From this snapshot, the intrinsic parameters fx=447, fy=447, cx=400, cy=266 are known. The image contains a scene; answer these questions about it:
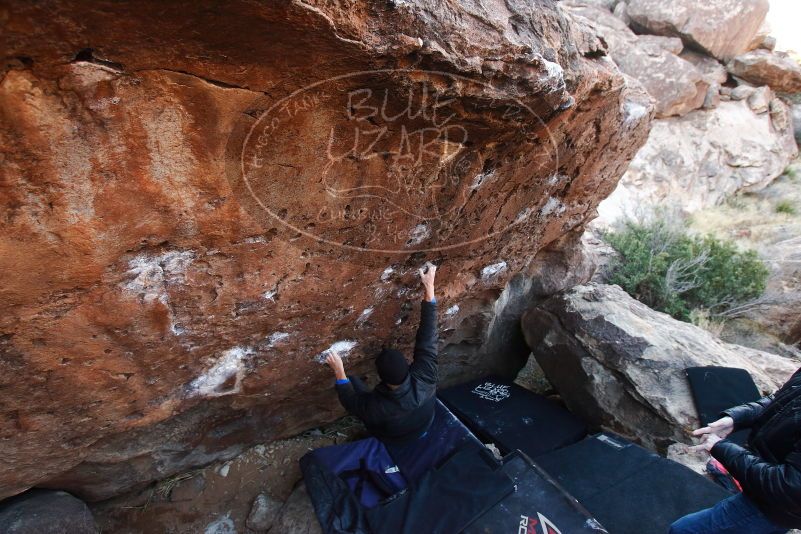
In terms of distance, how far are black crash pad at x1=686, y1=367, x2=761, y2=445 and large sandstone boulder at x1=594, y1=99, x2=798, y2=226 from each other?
5473mm

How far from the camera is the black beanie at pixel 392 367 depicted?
2.31m

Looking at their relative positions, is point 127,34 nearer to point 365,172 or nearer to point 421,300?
point 365,172

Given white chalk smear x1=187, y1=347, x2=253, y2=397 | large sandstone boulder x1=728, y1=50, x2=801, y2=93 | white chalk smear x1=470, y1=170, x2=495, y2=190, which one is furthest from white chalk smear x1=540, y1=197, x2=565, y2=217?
large sandstone boulder x1=728, y1=50, x2=801, y2=93

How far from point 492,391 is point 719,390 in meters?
1.46

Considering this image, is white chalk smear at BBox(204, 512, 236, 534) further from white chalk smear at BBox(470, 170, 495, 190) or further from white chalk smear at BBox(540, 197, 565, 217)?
white chalk smear at BBox(540, 197, 565, 217)

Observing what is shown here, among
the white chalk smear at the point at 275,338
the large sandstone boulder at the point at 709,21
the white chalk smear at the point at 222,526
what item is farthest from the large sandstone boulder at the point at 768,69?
the white chalk smear at the point at 222,526

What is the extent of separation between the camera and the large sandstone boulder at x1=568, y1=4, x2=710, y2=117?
26.1 ft

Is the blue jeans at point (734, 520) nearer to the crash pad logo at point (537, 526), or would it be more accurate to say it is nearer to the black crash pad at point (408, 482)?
the crash pad logo at point (537, 526)

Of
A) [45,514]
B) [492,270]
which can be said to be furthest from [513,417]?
[45,514]

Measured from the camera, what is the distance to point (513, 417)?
3.17 m

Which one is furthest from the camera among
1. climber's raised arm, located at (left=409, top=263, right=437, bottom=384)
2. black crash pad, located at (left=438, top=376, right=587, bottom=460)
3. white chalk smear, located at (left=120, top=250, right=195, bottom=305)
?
black crash pad, located at (left=438, top=376, right=587, bottom=460)

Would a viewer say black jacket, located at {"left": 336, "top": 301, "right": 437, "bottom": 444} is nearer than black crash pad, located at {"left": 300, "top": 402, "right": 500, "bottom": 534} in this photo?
No

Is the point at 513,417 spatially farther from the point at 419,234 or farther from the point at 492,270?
the point at 419,234

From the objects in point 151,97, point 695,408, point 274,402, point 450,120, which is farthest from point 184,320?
point 695,408
